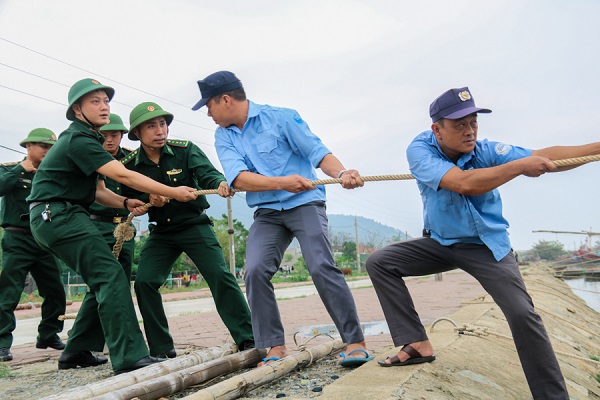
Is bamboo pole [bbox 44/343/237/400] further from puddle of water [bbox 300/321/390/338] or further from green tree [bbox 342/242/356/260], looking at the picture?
green tree [bbox 342/242/356/260]

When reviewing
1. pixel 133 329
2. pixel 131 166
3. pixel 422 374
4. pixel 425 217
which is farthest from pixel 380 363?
pixel 131 166

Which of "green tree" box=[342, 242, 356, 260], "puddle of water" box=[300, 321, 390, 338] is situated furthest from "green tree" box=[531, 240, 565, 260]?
"puddle of water" box=[300, 321, 390, 338]

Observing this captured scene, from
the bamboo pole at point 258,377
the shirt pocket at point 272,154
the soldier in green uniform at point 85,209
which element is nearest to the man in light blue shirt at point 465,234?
the bamboo pole at point 258,377

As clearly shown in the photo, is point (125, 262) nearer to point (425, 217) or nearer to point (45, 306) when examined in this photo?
point (45, 306)

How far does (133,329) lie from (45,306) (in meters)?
2.45

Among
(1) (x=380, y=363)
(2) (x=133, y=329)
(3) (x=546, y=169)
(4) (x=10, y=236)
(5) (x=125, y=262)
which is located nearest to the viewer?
(3) (x=546, y=169)

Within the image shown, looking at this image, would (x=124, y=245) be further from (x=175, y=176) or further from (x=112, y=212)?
(x=175, y=176)

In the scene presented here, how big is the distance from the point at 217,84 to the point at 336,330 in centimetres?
317

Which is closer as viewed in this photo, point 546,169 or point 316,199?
point 546,169

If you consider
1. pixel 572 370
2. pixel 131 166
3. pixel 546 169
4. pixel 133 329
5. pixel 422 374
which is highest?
pixel 131 166

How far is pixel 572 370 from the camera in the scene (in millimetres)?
5273

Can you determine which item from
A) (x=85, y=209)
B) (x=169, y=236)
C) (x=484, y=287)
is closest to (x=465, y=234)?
(x=484, y=287)

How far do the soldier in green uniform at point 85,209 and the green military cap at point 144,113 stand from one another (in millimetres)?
253

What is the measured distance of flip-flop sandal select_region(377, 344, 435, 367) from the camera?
134 inches
